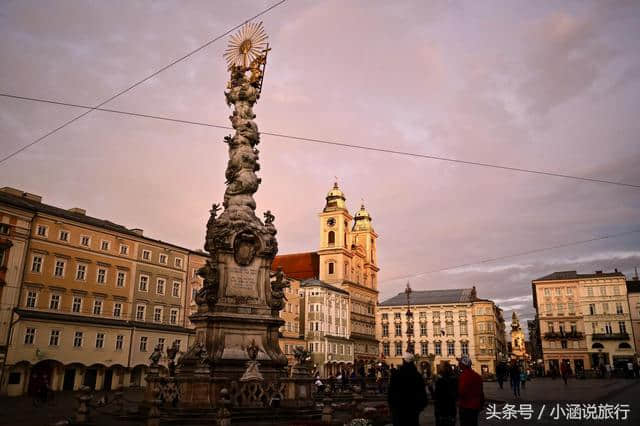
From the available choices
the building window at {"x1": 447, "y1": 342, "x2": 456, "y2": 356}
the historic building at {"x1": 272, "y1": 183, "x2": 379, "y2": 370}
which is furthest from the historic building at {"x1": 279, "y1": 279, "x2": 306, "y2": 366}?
the building window at {"x1": 447, "y1": 342, "x2": 456, "y2": 356}

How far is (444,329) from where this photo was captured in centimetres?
9300

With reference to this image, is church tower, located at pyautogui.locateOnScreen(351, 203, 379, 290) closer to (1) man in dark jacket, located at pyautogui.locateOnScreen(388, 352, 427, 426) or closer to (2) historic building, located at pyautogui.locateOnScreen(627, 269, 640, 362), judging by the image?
(2) historic building, located at pyautogui.locateOnScreen(627, 269, 640, 362)

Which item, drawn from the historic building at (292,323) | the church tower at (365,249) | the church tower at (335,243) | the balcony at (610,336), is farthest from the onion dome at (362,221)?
the balcony at (610,336)

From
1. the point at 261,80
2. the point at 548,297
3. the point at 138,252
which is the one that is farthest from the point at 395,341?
the point at 261,80

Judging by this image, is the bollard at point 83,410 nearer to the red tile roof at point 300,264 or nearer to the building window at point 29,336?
the building window at point 29,336

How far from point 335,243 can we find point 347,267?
4.73m

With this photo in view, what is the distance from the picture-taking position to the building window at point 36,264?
38.5 meters

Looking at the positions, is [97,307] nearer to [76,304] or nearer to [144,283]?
[76,304]

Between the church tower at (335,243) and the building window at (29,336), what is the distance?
5456 centimetres

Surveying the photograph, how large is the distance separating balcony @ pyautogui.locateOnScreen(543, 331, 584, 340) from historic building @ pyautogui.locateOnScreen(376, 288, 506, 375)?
14.5 m

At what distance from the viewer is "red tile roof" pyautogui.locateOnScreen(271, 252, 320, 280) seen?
93312 millimetres

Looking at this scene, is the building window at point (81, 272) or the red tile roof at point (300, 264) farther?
the red tile roof at point (300, 264)

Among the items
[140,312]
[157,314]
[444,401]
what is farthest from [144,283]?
[444,401]

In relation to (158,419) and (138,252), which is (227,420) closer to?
(158,419)
